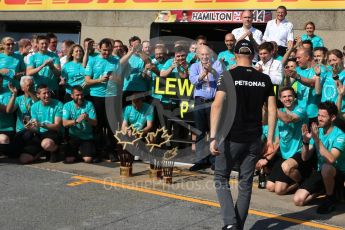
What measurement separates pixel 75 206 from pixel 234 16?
8129 mm

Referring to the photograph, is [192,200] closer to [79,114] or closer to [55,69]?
[79,114]

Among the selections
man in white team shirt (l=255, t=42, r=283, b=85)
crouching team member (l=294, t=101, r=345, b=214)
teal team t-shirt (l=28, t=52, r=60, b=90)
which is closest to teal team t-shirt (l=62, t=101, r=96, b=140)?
teal team t-shirt (l=28, t=52, r=60, b=90)

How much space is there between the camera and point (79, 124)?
8.42m

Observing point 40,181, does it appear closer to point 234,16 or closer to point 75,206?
point 75,206

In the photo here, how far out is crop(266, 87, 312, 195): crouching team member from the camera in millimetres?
6578

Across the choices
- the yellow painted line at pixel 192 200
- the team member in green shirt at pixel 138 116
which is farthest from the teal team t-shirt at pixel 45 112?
the yellow painted line at pixel 192 200

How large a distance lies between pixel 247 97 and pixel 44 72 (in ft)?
17.0

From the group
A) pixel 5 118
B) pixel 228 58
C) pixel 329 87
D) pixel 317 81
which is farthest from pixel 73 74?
pixel 329 87

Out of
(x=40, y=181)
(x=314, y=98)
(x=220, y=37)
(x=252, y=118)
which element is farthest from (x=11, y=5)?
(x=252, y=118)

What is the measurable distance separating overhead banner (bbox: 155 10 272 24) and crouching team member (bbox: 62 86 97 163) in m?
5.44

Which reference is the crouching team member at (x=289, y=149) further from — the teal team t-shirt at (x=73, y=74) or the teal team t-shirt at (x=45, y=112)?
the teal team t-shirt at (x=73, y=74)

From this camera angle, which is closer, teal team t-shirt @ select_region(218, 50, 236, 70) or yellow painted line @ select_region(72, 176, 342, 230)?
yellow painted line @ select_region(72, 176, 342, 230)

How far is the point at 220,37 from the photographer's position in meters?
14.6

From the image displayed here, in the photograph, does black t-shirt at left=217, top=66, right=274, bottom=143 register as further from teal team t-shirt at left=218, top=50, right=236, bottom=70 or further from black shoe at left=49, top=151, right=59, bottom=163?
black shoe at left=49, top=151, right=59, bottom=163
